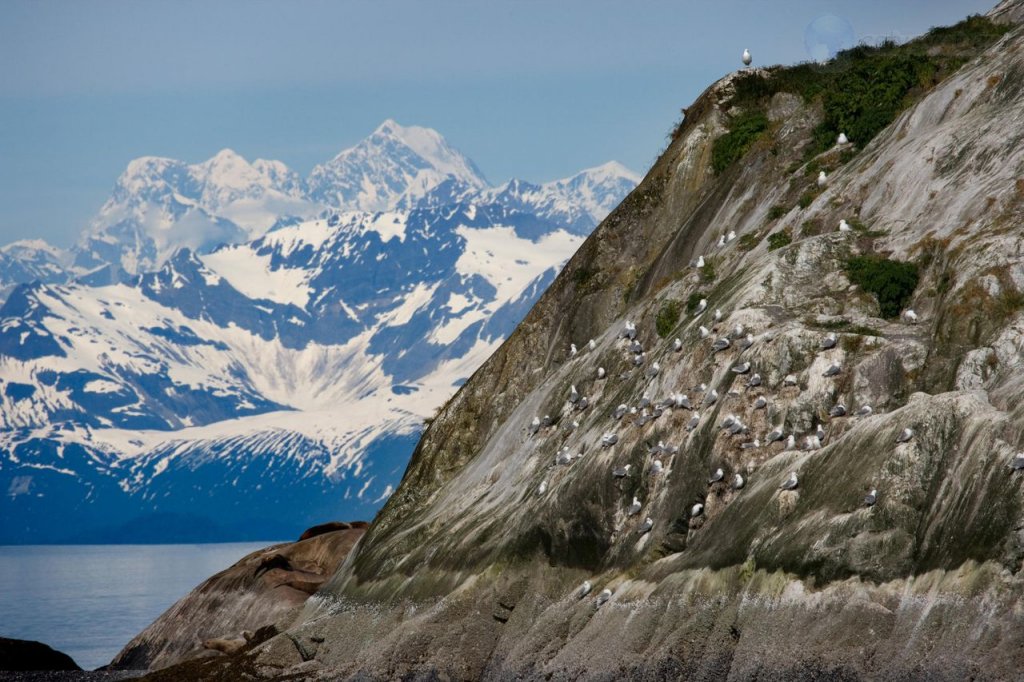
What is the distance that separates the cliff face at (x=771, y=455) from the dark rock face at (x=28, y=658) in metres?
16.6

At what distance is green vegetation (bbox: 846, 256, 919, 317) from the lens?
42094 mm

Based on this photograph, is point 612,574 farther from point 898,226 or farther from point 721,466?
point 898,226

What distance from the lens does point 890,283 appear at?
42281 millimetres

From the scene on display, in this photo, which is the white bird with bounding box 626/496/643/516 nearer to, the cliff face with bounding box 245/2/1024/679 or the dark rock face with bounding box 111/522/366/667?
the cliff face with bounding box 245/2/1024/679

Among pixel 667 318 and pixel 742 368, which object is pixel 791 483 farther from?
pixel 667 318

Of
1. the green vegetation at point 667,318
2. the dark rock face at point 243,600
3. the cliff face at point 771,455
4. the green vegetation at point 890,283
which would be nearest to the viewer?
the cliff face at point 771,455

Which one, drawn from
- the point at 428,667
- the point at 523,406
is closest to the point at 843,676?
the point at 428,667

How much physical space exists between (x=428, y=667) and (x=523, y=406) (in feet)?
52.1

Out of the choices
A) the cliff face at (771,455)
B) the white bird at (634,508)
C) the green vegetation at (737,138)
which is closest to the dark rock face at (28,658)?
the cliff face at (771,455)

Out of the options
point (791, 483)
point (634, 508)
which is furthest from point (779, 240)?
point (791, 483)

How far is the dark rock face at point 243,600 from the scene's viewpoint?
6375 centimetres

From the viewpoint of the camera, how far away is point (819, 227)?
158 feet

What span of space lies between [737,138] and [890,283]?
2180 cm

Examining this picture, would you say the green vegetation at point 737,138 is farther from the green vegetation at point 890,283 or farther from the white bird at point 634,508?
the white bird at point 634,508
